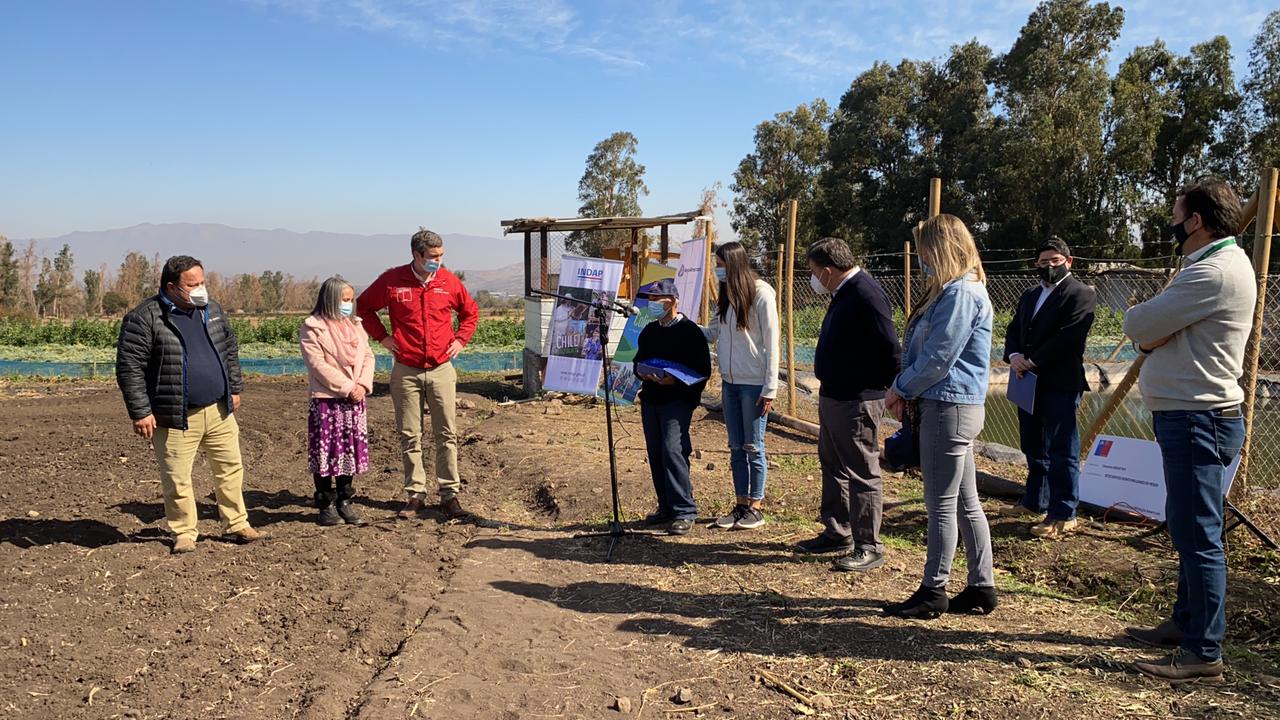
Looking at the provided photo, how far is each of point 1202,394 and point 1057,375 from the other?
206 centimetres

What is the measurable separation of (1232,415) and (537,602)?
3.11 meters

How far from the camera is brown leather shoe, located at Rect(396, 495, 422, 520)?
18.5 feet

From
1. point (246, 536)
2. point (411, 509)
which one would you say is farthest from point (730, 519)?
point (246, 536)

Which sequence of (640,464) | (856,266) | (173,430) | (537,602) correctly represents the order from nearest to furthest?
(537,602) → (856,266) → (173,430) → (640,464)

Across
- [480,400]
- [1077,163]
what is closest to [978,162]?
[1077,163]

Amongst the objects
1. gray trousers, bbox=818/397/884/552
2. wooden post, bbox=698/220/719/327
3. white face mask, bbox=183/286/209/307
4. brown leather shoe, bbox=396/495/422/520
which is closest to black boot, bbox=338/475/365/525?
brown leather shoe, bbox=396/495/422/520

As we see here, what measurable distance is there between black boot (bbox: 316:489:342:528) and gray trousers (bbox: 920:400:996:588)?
12.4 ft

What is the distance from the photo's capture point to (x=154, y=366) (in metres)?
4.67

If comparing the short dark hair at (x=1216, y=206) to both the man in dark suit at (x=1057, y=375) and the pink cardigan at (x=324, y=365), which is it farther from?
the pink cardigan at (x=324, y=365)

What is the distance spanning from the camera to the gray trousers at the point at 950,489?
11.9ft

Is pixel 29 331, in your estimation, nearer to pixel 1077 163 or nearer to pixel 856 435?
pixel 856 435

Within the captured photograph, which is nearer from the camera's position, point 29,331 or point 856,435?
point 856,435

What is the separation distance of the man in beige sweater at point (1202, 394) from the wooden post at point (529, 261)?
9020 mm

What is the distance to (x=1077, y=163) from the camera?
2762 cm
